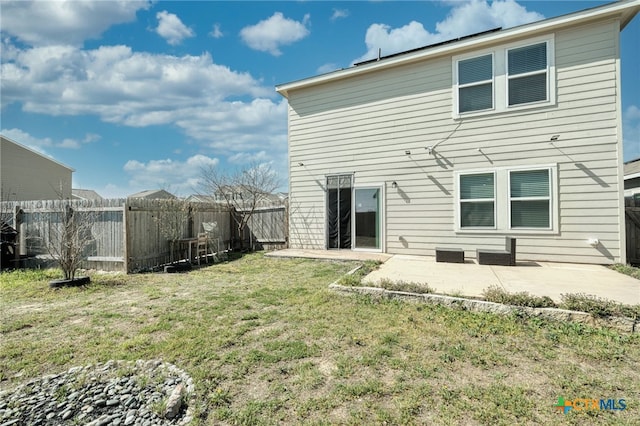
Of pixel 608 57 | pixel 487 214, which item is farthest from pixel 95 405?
pixel 608 57

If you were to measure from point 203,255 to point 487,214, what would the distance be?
8249 mm

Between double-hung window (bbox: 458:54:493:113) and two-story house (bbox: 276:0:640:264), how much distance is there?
1.0 inches

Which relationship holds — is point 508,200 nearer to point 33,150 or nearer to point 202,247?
point 202,247

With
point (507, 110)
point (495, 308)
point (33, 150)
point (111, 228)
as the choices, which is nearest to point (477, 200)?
point (507, 110)

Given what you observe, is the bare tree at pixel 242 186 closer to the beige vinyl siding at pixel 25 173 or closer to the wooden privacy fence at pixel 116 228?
the wooden privacy fence at pixel 116 228

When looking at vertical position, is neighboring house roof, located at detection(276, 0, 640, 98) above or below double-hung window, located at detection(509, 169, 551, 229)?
above

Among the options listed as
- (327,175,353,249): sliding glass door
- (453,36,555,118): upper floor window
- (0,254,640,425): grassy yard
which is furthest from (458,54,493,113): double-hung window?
(0,254,640,425): grassy yard

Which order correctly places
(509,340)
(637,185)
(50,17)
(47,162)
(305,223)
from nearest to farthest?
(509,340) → (50,17) → (305,223) → (637,185) → (47,162)

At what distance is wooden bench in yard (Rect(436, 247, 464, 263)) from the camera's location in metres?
6.65

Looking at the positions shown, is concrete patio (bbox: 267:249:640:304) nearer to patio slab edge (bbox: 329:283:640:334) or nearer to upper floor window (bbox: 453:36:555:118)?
patio slab edge (bbox: 329:283:640:334)

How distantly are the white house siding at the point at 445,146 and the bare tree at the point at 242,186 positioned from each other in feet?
7.95

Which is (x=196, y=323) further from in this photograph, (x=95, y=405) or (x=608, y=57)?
(x=608, y=57)

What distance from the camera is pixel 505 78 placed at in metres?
7.03

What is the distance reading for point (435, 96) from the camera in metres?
7.75
